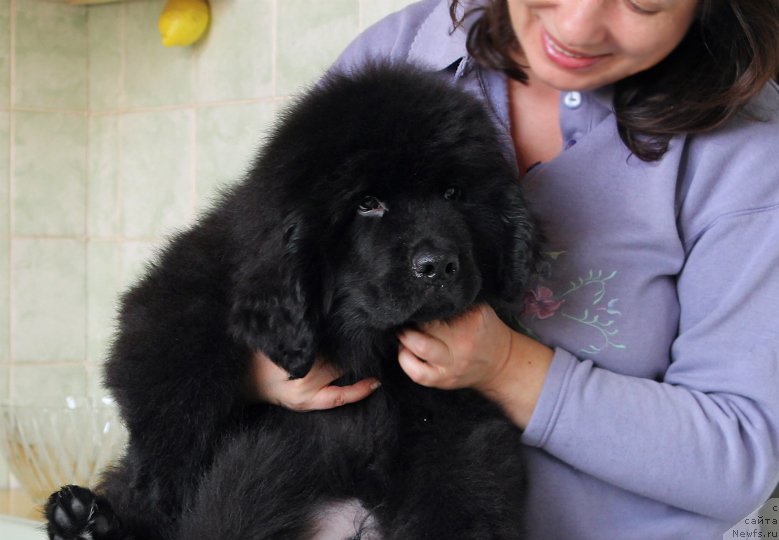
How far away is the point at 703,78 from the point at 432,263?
0.63m

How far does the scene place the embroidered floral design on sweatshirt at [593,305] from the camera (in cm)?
139

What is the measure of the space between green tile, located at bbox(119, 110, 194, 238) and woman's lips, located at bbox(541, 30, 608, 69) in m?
1.65

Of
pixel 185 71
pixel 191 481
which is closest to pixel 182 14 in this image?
pixel 185 71

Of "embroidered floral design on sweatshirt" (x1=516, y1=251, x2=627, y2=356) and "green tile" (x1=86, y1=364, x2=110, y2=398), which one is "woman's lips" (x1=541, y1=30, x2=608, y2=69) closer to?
"embroidered floral design on sweatshirt" (x1=516, y1=251, x2=627, y2=356)

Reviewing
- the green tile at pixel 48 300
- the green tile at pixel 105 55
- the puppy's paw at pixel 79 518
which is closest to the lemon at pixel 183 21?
the green tile at pixel 105 55

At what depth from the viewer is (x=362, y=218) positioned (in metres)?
1.21

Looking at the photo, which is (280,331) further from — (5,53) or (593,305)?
(5,53)

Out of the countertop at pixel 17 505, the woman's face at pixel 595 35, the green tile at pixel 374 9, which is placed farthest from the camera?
the countertop at pixel 17 505

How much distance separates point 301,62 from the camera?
96.0 inches

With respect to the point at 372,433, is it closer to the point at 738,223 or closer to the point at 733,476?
the point at 733,476

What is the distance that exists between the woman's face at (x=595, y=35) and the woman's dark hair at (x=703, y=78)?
2.7 inches

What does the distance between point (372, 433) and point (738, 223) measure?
663 mm

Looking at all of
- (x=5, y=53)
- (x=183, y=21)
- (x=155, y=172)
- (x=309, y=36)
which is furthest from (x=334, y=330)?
(x=5, y=53)

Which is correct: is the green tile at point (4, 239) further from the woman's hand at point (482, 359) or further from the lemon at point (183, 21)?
the woman's hand at point (482, 359)
